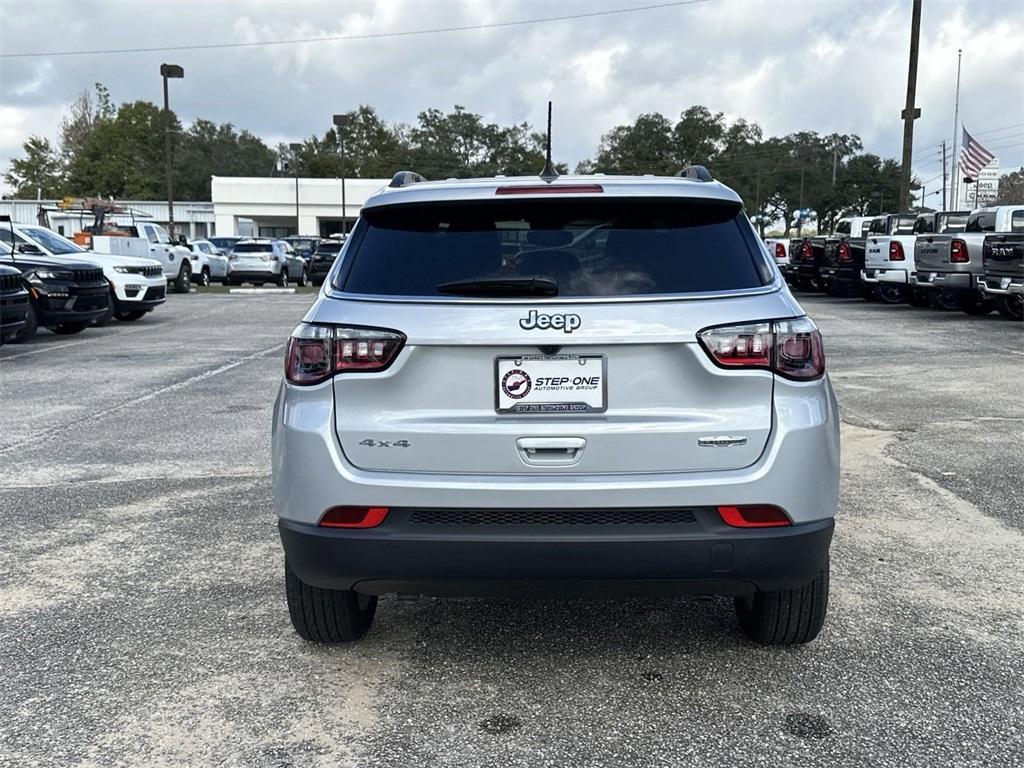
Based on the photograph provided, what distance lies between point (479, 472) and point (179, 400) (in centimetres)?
720

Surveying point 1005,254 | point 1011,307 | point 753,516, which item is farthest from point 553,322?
point 1011,307

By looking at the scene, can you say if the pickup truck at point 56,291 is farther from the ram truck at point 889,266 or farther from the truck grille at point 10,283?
the ram truck at point 889,266

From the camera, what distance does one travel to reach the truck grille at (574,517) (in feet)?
10.0

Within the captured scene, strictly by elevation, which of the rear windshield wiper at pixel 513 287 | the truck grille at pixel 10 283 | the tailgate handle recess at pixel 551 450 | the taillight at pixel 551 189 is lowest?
the tailgate handle recess at pixel 551 450

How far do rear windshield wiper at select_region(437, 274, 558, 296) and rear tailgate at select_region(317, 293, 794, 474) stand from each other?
6 cm

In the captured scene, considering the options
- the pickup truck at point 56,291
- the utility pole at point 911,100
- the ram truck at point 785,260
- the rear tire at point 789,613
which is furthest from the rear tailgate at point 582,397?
the utility pole at point 911,100

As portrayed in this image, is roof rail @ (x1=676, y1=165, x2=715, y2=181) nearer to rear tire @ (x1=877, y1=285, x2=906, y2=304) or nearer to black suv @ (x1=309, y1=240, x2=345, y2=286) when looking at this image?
rear tire @ (x1=877, y1=285, x2=906, y2=304)

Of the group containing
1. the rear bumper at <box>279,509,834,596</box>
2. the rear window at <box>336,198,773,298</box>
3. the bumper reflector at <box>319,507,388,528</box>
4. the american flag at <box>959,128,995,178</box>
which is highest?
the american flag at <box>959,128,995,178</box>

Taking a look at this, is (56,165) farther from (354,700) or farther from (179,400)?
(354,700)

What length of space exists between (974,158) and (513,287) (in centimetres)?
3863

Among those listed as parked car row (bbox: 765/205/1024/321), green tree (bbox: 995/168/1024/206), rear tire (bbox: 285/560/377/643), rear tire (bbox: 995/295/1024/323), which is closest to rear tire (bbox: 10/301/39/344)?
parked car row (bbox: 765/205/1024/321)

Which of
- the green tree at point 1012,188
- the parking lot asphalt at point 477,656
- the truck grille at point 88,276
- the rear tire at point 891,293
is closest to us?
the parking lot asphalt at point 477,656

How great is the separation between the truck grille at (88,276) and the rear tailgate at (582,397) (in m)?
13.2

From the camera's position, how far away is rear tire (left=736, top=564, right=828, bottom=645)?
11.5 ft
